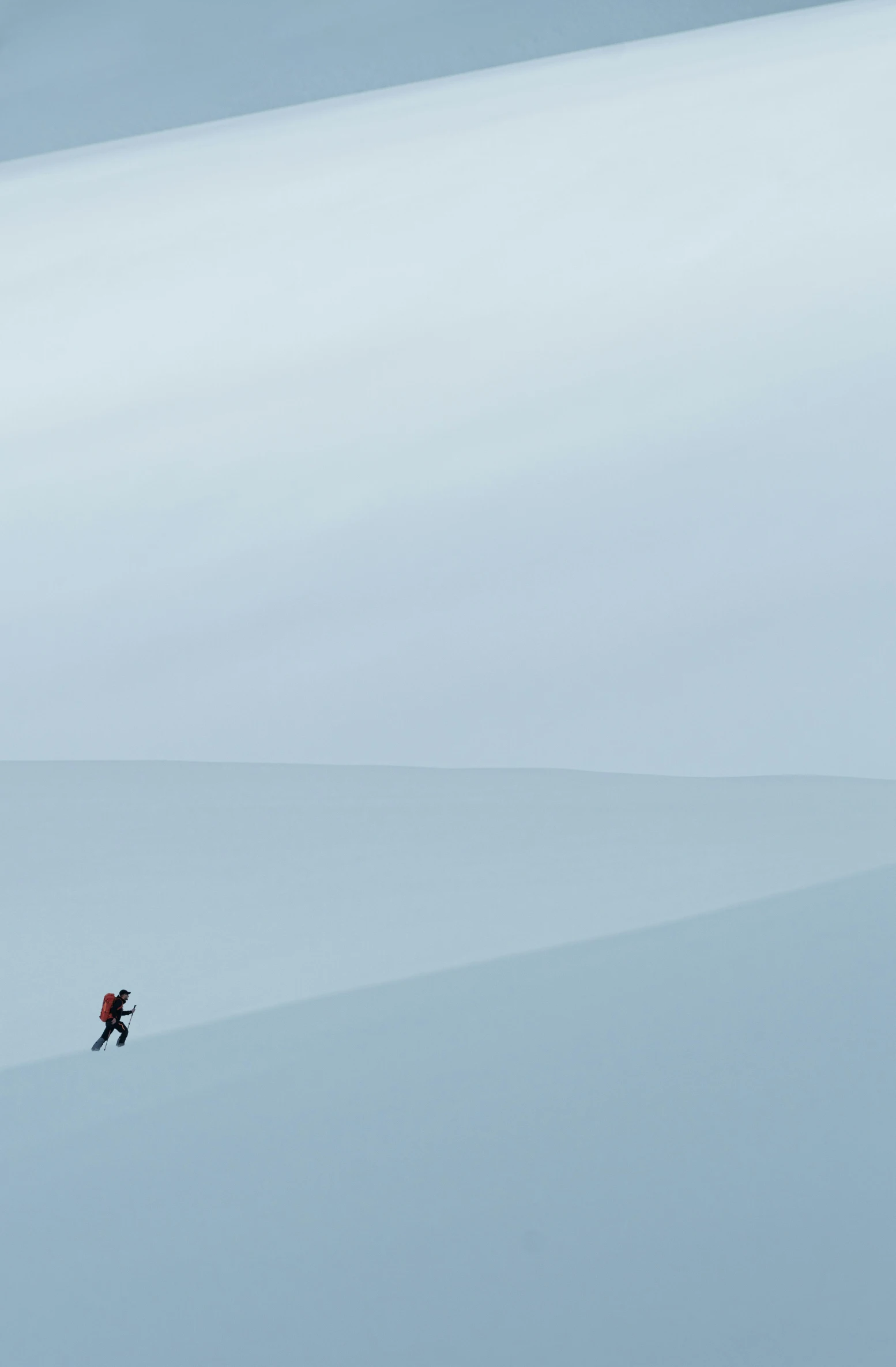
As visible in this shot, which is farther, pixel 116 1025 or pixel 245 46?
pixel 245 46

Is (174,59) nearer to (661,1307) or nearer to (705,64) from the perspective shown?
(705,64)

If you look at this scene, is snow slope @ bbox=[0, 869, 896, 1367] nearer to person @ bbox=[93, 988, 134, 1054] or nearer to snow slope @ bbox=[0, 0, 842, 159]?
person @ bbox=[93, 988, 134, 1054]

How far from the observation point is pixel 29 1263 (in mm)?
471

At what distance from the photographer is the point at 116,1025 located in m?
0.56

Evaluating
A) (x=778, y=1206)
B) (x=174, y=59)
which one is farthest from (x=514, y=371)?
(x=174, y=59)

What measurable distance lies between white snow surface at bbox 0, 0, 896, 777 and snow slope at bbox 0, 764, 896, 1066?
2 centimetres

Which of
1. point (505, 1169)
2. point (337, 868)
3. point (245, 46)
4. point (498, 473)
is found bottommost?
point (505, 1169)

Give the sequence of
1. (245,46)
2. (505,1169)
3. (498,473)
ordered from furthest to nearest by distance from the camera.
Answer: (245,46), (498,473), (505,1169)

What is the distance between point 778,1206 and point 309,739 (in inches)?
13.6

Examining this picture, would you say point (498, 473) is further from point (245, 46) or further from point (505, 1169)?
point (245, 46)

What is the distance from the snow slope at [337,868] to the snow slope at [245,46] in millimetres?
1801

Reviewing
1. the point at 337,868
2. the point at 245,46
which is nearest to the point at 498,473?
the point at 337,868

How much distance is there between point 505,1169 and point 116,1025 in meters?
0.17

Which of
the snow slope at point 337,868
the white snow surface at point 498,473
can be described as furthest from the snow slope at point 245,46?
the snow slope at point 337,868
